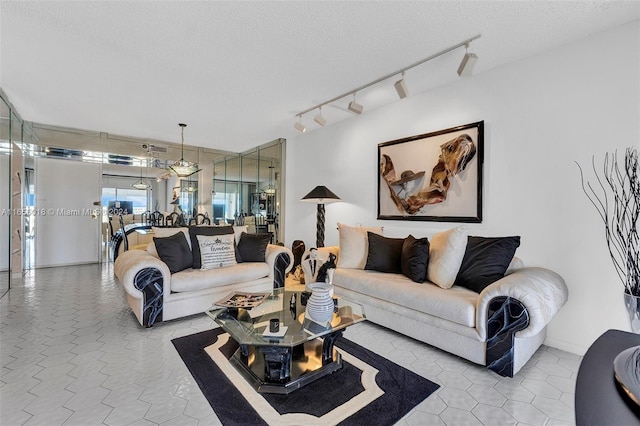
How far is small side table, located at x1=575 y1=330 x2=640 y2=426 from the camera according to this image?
1.89ft

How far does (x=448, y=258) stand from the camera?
2676 millimetres

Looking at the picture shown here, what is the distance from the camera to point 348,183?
4.52 metres

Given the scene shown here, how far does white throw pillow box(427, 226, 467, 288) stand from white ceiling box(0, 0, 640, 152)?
66.4 inches

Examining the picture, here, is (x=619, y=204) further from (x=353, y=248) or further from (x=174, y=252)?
(x=174, y=252)

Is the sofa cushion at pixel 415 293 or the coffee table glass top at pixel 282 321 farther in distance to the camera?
the sofa cushion at pixel 415 293

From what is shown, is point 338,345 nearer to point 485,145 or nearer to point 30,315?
point 485,145

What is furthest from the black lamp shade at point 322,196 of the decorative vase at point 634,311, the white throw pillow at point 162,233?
the decorative vase at point 634,311

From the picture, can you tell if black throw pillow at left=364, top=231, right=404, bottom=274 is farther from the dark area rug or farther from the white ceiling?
the white ceiling

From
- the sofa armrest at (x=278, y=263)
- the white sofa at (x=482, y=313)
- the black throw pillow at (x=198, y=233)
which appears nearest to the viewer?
the white sofa at (x=482, y=313)

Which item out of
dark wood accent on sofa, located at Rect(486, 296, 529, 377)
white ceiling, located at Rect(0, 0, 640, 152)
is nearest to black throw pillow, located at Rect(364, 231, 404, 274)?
dark wood accent on sofa, located at Rect(486, 296, 529, 377)

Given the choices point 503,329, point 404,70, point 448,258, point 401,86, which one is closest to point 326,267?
point 448,258

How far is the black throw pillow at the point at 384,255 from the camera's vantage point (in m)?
3.19

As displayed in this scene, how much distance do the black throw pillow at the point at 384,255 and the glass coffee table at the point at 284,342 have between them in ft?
2.79

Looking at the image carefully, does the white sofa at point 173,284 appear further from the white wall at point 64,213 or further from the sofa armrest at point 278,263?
the white wall at point 64,213
